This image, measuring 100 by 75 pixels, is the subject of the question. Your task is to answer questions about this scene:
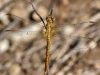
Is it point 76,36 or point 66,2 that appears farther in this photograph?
point 66,2

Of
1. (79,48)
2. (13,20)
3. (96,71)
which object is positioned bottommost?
(96,71)

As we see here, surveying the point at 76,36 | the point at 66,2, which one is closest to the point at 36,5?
the point at 66,2

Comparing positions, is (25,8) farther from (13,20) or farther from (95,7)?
(95,7)

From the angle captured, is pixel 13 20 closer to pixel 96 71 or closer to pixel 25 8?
pixel 25 8

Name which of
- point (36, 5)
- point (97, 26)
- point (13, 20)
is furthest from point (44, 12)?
point (97, 26)

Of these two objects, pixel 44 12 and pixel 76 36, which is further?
pixel 44 12

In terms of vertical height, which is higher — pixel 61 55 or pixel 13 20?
pixel 13 20
